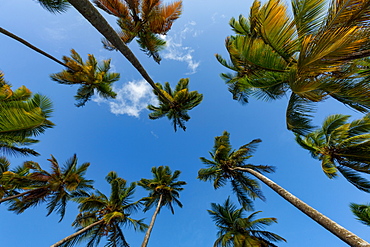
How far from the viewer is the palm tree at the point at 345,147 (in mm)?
6412

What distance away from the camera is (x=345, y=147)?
6926 mm

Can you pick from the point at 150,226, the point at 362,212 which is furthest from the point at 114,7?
the point at 362,212

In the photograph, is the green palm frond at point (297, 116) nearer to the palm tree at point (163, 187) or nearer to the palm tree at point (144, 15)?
the palm tree at point (144, 15)

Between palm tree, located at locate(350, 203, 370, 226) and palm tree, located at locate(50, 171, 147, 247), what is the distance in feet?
45.5

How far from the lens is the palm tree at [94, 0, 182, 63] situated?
18.0 feet

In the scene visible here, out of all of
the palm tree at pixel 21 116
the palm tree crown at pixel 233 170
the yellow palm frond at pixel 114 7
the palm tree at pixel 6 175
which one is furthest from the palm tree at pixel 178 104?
the palm tree at pixel 6 175

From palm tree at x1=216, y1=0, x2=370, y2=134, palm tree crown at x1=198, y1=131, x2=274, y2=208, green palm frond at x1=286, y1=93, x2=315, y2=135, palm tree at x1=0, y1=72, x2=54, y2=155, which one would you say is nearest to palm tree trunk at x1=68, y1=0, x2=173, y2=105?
palm tree at x1=0, y1=72, x2=54, y2=155

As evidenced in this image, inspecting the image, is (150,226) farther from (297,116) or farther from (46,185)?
(297,116)

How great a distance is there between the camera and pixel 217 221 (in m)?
13.4

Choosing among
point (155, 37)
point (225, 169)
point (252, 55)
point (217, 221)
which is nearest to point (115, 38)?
point (252, 55)

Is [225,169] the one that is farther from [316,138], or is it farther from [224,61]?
[224,61]

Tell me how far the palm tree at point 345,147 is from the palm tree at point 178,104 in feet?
25.3

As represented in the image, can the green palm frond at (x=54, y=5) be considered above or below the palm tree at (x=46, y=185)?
above

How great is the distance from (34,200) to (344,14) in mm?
15434
